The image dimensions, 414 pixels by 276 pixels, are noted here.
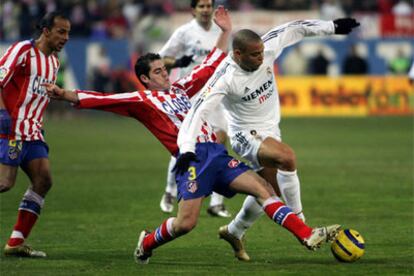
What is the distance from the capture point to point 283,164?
387 inches

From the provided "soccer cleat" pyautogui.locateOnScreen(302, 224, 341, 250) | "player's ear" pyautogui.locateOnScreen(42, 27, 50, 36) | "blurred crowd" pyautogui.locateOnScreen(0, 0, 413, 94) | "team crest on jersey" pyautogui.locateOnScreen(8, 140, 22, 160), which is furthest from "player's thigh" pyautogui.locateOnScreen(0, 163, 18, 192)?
"blurred crowd" pyautogui.locateOnScreen(0, 0, 413, 94)

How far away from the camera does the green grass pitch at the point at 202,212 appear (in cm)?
942

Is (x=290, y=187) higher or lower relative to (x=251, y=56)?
lower

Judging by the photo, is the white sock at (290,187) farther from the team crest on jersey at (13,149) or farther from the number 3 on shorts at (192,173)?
the team crest on jersey at (13,149)

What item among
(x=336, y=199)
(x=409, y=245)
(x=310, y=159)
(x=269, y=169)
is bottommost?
(x=310, y=159)

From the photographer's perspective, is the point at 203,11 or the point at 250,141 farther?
the point at 203,11

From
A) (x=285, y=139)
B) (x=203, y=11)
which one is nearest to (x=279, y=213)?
(x=203, y=11)

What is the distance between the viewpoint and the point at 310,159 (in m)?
20.0

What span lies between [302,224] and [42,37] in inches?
126

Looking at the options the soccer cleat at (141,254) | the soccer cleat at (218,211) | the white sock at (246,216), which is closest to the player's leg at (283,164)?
the white sock at (246,216)

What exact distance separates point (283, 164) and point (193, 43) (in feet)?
14.5

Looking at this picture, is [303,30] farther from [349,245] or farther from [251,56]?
[349,245]

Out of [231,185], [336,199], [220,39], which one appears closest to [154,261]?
[231,185]

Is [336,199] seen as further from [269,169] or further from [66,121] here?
[66,121]
